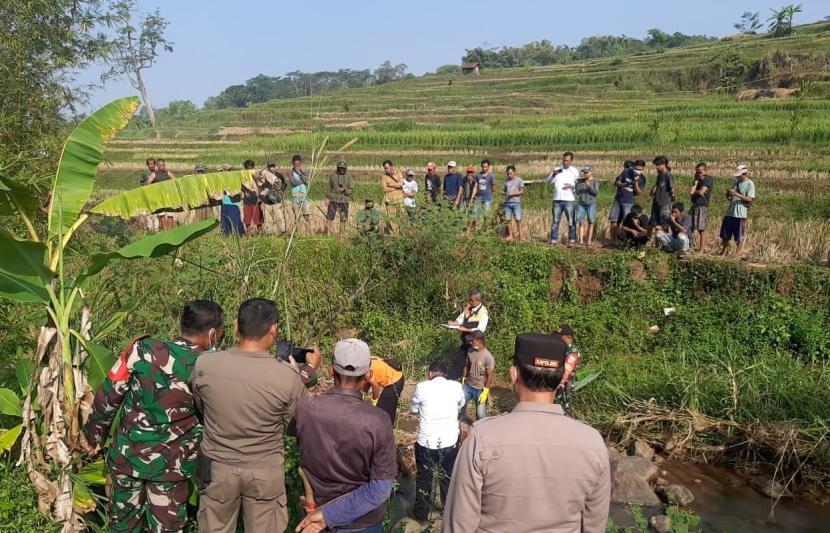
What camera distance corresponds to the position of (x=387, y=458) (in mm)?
2822

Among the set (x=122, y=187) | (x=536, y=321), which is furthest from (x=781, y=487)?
(x=122, y=187)

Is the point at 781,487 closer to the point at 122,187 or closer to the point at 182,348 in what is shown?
the point at 182,348

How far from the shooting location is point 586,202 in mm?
10422

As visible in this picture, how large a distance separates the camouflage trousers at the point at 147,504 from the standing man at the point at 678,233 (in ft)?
27.0

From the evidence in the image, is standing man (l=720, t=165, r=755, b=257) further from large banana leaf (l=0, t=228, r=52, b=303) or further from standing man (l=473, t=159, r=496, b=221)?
large banana leaf (l=0, t=228, r=52, b=303)

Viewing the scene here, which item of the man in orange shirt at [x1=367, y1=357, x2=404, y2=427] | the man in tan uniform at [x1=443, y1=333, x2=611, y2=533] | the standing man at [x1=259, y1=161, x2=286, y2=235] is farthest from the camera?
the standing man at [x1=259, y1=161, x2=286, y2=235]

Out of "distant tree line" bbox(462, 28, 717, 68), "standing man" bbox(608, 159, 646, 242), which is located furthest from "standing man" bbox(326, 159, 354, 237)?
"distant tree line" bbox(462, 28, 717, 68)

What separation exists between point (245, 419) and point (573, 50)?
88699mm

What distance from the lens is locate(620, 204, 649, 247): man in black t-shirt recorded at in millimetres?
9969

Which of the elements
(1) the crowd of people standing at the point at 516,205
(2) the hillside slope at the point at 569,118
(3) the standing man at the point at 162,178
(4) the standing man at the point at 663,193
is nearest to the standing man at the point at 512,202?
(1) the crowd of people standing at the point at 516,205

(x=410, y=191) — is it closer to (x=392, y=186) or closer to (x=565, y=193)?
(x=392, y=186)

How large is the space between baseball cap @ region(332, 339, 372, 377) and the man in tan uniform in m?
0.76

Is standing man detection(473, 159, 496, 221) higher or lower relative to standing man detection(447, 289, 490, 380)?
higher

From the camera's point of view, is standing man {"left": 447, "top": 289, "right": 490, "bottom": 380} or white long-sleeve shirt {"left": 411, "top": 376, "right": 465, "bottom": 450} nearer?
white long-sleeve shirt {"left": 411, "top": 376, "right": 465, "bottom": 450}
